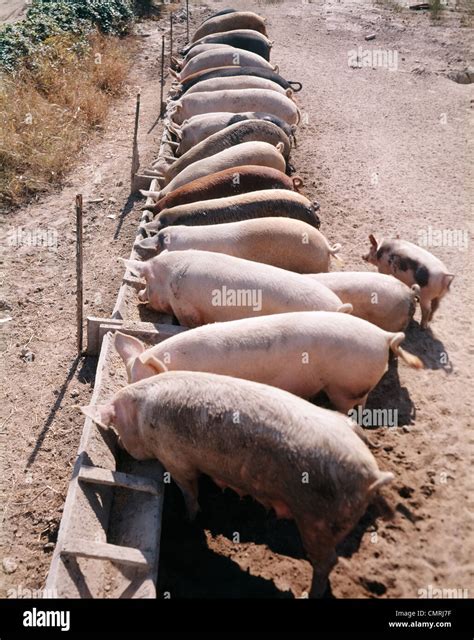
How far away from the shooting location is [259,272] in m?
5.73

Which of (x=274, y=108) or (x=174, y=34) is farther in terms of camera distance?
(x=174, y=34)

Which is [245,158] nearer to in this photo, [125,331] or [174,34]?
[125,331]

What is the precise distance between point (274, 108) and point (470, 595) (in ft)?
28.2

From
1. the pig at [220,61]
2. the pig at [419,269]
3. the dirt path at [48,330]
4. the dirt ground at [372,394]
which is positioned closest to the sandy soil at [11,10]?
the dirt ground at [372,394]

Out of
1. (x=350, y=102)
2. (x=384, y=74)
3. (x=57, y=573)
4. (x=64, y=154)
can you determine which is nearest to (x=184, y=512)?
(x=57, y=573)

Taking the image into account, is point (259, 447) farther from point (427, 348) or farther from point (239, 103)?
point (239, 103)

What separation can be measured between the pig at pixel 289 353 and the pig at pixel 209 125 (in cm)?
535

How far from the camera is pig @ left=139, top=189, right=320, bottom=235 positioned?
7055 mm

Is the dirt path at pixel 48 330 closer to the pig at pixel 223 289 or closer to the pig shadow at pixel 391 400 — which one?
the pig at pixel 223 289

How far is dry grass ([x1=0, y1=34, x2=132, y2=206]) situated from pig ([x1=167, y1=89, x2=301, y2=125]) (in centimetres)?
230

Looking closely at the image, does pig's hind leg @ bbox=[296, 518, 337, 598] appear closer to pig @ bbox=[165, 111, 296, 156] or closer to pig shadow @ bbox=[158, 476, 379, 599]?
pig shadow @ bbox=[158, 476, 379, 599]

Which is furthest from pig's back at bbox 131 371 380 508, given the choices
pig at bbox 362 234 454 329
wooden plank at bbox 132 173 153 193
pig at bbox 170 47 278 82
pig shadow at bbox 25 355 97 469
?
pig at bbox 170 47 278 82

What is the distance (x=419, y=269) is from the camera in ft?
21.8

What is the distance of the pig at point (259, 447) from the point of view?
380cm
